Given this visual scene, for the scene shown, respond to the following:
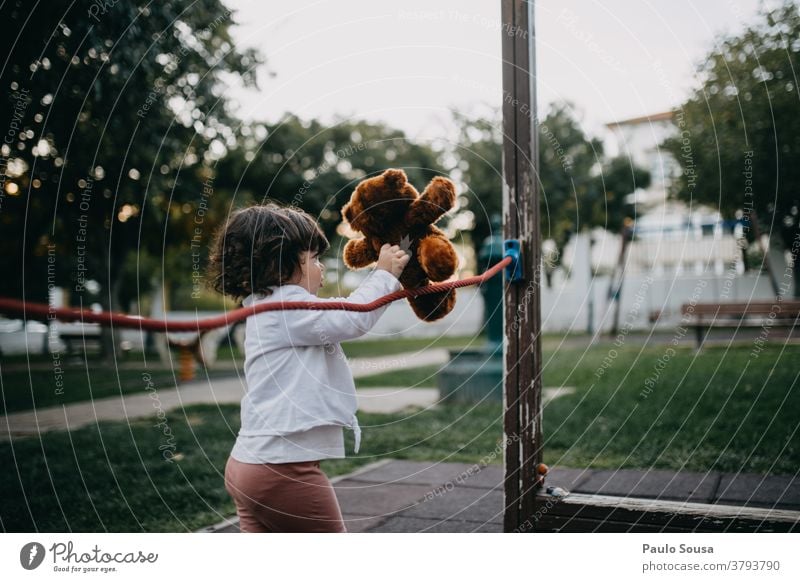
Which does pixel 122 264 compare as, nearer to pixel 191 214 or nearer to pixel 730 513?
pixel 191 214

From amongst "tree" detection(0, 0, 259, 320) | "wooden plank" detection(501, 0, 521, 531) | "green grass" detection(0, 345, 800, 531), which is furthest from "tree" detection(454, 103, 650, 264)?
"wooden plank" detection(501, 0, 521, 531)

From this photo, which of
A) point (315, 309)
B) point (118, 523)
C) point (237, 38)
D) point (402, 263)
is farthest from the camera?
point (237, 38)

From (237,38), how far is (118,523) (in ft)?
14.1

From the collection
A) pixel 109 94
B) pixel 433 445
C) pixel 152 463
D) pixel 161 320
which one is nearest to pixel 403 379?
pixel 433 445

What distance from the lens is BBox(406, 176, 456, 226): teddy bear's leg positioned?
235 centimetres

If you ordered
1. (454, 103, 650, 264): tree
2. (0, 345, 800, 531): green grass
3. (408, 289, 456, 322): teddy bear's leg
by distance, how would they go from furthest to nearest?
(454, 103, 650, 264): tree < (0, 345, 800, 531): green grass < (408, 289, 456, 322): teddy bear's leg

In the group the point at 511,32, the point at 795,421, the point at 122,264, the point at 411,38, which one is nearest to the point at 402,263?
the point at 511,32

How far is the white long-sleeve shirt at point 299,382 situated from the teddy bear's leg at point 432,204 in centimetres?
25

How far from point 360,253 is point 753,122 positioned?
424 centimetres

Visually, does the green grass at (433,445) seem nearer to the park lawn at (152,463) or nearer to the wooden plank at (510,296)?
the park lawn at (152,463)

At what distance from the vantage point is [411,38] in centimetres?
312

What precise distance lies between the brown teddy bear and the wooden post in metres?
0.30

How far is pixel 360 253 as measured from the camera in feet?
8.28

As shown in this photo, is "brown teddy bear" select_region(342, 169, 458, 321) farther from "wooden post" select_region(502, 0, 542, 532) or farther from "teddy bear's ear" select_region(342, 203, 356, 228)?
"wooden post" select_region(502, 0, 542, 532)
